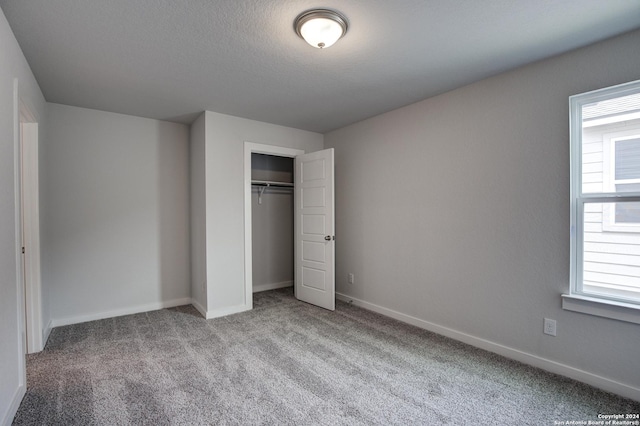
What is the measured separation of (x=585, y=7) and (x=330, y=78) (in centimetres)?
178

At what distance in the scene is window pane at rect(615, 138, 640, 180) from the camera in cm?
211

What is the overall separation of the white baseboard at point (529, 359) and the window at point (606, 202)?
0.47 metres

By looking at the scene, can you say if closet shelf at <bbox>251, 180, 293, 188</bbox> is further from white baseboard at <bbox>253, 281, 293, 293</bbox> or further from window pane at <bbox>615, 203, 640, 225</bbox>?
window pane at <bbox>615, 203, 640, 225</bbox>

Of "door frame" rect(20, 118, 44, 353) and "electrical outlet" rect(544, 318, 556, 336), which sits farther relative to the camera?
"door frame" rect(20, 118, 44, 353)

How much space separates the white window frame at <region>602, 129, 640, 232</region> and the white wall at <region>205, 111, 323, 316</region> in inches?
139

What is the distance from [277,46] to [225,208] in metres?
2.12

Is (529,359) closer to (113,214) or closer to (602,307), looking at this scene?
(602,307)

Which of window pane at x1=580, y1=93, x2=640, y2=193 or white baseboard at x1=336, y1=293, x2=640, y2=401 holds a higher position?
window pane at x1=580, y1=93, x2=640, y2=193

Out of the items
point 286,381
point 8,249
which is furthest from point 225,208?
point 286,381

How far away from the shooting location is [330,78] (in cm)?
279

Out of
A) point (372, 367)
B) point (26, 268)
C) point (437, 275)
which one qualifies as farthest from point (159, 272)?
point (437, 275)

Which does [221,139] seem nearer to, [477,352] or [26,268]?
[26,268]

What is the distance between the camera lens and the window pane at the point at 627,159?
83.0 inches
